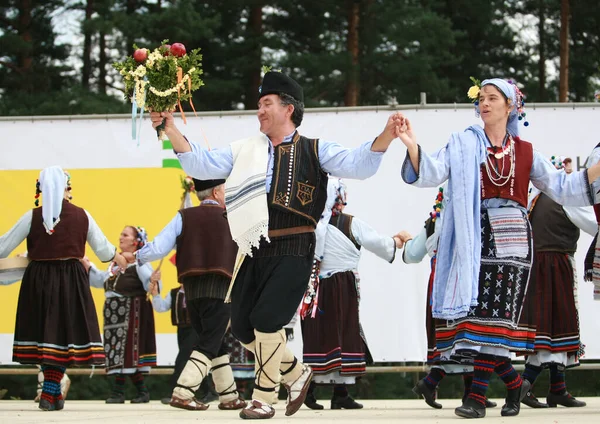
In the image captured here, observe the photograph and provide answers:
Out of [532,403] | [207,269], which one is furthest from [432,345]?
[207,269]

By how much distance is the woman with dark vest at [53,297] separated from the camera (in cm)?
688

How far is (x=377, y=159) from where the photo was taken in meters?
4.86

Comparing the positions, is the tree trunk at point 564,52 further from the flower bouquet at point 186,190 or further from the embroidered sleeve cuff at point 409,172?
the embroidered sleeve cuff at point 409,172

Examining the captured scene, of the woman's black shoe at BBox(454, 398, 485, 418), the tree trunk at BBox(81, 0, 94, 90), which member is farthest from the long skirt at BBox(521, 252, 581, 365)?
the tree trunk at BBox(81, 0, 94, 90)

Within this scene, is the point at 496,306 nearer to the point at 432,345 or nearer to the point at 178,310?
the point at 432,345

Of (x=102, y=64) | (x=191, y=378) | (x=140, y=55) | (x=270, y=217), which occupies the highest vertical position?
(x=102, y=64)

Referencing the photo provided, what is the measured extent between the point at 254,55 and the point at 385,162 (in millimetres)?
7064

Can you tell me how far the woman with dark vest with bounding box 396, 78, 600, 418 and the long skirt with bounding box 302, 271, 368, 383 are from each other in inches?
78.7

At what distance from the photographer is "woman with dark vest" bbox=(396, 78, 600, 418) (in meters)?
5.04

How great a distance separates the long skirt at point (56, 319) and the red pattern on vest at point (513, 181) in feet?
10.3

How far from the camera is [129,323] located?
878 centimetres

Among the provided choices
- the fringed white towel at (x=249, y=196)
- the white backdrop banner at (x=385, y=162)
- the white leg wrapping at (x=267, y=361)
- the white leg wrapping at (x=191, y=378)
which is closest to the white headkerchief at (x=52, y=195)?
the white leg wrapping at (x=191, y=378)

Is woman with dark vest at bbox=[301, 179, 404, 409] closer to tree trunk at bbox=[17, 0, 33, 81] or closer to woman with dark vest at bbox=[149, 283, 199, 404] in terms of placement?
woman with dark vest at bbox=[149, 283, 199, 404]

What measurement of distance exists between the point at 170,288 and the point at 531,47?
33.1 feet
